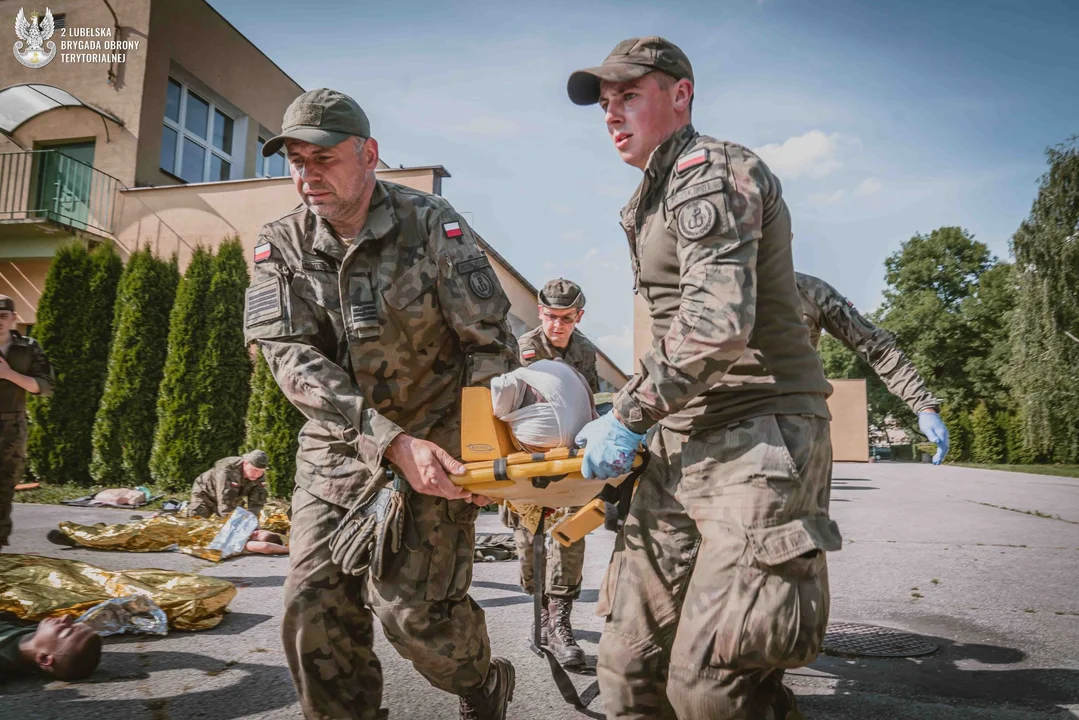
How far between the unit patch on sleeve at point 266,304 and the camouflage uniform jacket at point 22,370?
4.38m

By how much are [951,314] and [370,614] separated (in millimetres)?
53399

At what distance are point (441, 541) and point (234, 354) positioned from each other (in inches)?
477

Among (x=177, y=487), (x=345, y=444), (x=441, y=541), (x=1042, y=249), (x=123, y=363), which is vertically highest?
(x=1042, y=249)

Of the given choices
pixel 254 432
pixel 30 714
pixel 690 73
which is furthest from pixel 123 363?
pixel 690 73

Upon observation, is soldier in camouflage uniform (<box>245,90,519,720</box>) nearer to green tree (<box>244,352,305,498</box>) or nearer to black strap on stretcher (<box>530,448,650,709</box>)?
black strap on stretcher (<box>530,448,650,709</box>)

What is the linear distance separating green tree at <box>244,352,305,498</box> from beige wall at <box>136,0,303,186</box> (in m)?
7.11

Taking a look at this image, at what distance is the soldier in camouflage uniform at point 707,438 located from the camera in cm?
202

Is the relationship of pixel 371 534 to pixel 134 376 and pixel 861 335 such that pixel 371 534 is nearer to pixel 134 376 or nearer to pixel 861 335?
pixel 861 335

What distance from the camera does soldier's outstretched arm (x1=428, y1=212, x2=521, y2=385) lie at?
289 cm

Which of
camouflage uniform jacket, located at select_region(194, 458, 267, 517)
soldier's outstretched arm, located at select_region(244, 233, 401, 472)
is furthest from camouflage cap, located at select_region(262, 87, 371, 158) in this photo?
camouflage uniform jacket, located at select_region(194, 458, 267, 517)

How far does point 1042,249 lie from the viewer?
2791 centimetres

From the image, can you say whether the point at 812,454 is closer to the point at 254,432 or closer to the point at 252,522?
the point at 252,522

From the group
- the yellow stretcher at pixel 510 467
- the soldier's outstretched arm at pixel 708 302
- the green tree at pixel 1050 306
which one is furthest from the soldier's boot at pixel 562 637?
the green tree at pixel 1050 306

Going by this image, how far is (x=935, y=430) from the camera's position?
12.1ft
